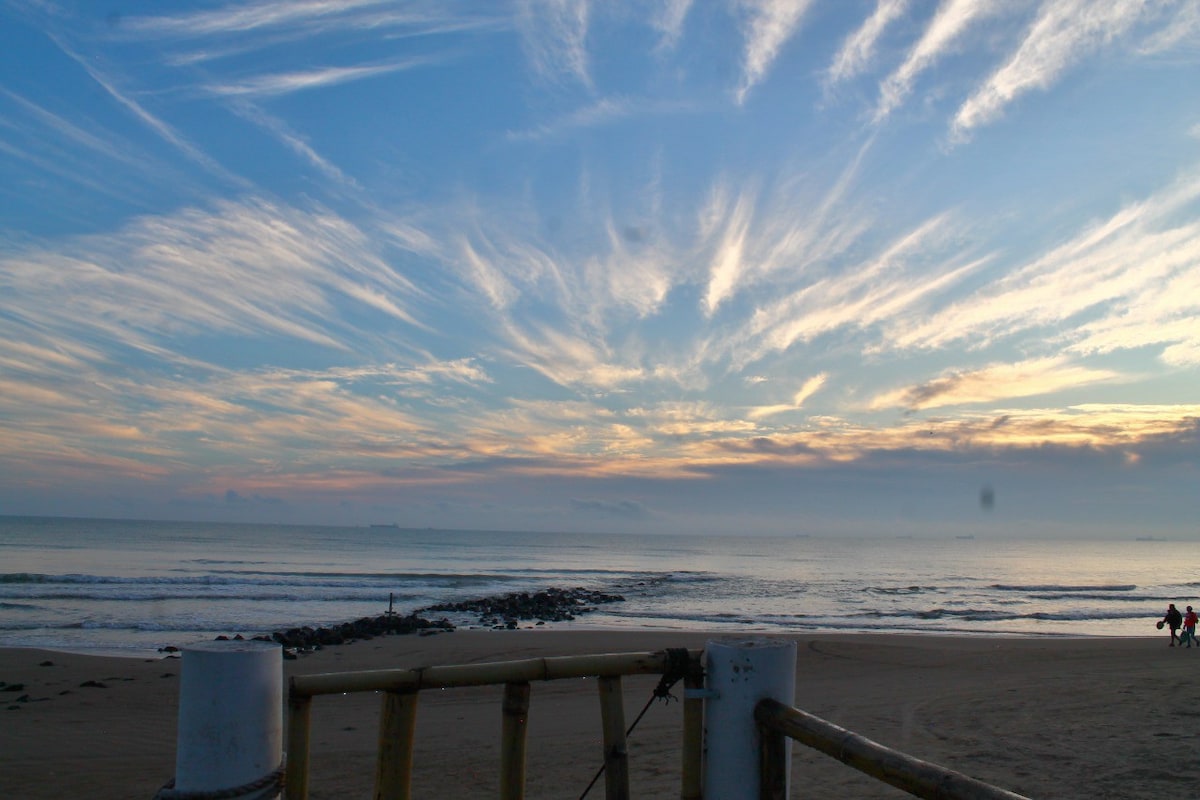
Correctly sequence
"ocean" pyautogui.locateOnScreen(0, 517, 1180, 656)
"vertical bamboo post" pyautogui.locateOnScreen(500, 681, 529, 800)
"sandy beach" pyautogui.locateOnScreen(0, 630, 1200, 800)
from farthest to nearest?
"ocean" pyautogui.locateOnScreen(0, 517, 1180, 656), "sandy beach" pyautogui.locateOnScreen(0, 630, 1200, 800), "vertical bamboo post" pyautogui.locateOnScreen(500, 681, 529, 800)

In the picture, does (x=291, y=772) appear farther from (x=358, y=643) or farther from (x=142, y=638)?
(x=142, y=638)

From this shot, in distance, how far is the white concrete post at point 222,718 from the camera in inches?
95.2

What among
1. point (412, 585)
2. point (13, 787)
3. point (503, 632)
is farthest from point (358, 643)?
point (412, 585)

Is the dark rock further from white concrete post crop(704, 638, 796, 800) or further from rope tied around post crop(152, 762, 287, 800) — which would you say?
rope tied around post crop(152, 762, 287, 800)

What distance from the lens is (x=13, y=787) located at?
8430mm

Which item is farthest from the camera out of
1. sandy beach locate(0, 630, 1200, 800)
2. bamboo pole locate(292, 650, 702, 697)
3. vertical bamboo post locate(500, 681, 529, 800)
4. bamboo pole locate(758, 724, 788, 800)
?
sandy beach locate(0, 630, 1200, 800)

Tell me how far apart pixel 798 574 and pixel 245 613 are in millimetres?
46822

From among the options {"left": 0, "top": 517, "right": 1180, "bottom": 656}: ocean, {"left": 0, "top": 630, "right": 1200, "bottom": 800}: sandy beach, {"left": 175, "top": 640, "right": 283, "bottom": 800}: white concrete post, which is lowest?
{"left": 0, "top": 517, "right": 1180, "bottom": 656}: ocean

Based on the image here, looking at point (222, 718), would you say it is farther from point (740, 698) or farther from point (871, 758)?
point (871, 758)

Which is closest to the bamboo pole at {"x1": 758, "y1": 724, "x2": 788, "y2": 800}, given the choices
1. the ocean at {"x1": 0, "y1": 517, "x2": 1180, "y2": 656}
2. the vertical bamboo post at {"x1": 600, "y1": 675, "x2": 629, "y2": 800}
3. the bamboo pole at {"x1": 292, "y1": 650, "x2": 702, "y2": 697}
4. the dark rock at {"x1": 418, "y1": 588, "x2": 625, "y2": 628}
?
the bamboo pole at {"x1": 292, "y1": 650, "x2": 702, "y2": 697}

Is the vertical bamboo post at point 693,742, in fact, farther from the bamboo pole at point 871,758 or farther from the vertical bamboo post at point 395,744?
the vertical bamboo post at point 395,744

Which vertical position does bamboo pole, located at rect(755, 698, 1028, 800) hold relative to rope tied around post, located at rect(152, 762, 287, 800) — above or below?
above

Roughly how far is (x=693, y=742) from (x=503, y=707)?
730mm

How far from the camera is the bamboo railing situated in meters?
2.96
